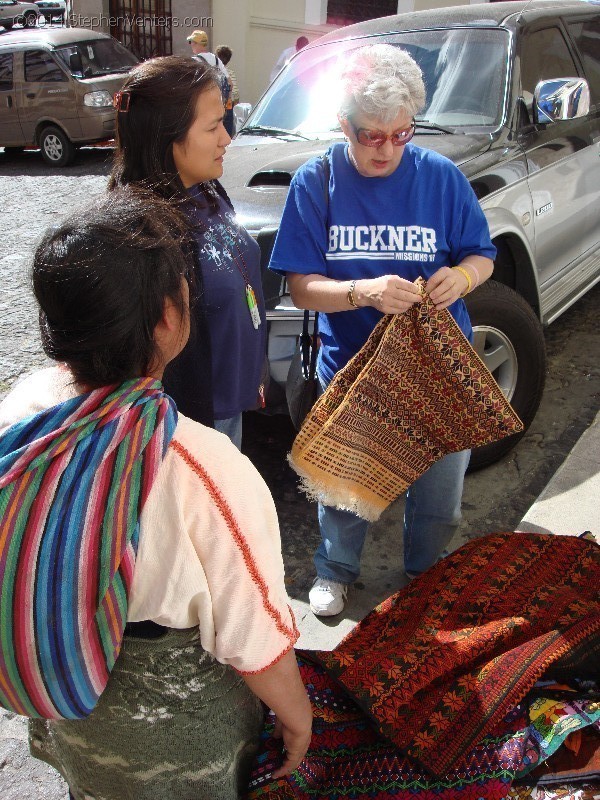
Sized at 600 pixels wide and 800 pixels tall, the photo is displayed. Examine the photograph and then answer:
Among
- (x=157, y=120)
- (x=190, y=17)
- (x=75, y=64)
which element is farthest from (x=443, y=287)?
(x=190, y=17)

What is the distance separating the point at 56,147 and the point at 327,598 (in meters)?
10.6

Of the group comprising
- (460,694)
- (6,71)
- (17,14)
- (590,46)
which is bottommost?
(460,694)

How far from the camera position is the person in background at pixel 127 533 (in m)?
1.15

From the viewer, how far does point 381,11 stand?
14367 millimetres

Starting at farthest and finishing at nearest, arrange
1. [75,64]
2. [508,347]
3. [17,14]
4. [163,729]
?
[17,14], [75,64], [508,347], [163,729]

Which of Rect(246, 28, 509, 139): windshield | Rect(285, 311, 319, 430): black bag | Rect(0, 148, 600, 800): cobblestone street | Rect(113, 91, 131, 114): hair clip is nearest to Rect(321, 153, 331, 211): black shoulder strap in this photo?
Rect(285, 311, 319, 430): black bag

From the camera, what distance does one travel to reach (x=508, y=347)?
3.49 m

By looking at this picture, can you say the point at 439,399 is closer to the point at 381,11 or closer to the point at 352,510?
the point at 352,510

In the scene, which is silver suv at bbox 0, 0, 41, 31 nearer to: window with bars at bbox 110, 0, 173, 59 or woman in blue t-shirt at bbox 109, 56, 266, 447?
window with bars at bbox 110, 0, 173, 59

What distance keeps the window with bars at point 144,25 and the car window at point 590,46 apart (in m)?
12.8

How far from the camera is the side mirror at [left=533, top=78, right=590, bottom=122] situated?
3803 millimetres

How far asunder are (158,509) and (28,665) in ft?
1.03

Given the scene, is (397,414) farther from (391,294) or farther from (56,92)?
(56,92)

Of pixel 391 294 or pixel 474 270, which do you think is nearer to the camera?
pixel 391 294
